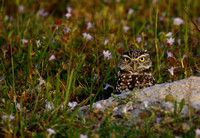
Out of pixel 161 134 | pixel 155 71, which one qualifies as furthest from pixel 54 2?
pixel 161 134

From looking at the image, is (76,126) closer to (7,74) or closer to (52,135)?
(52,135)

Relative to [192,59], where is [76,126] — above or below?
below

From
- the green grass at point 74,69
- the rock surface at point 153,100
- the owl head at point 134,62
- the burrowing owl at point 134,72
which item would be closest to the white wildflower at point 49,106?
the green grass at point 74,69

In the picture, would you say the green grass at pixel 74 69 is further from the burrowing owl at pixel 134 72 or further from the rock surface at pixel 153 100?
the burrowing owl at pixel 134 72

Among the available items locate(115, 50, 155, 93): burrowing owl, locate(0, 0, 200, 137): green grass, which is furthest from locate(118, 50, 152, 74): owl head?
locate(0, 0, 200, 137): green grass

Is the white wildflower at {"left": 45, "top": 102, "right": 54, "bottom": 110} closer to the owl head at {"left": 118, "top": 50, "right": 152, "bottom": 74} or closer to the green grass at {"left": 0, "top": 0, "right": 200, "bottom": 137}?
the green grass at {"left": 0, "top": 0, "right": 200, "bottom": 137}

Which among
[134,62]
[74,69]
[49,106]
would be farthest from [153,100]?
[74,69]
